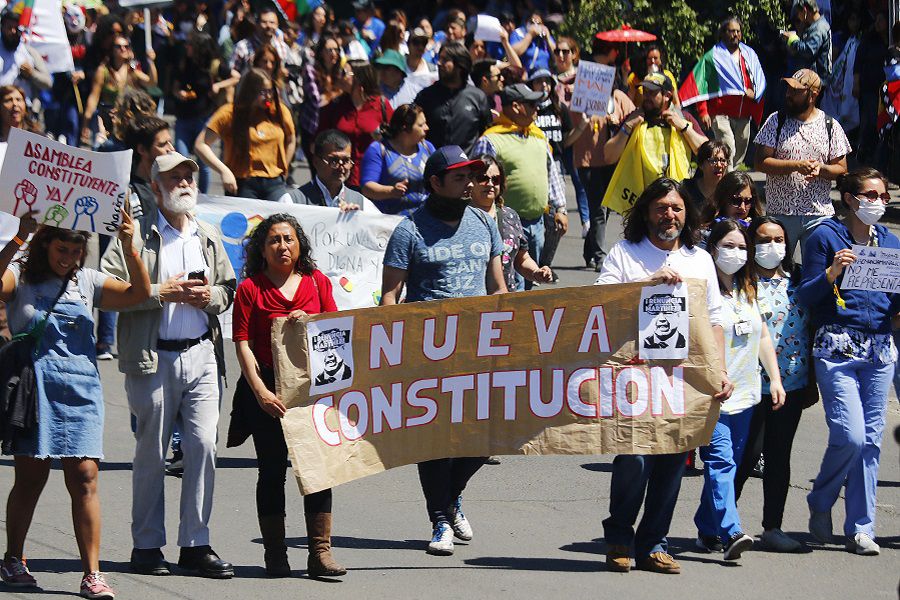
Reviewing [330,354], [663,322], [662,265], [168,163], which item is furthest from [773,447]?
[168,163]

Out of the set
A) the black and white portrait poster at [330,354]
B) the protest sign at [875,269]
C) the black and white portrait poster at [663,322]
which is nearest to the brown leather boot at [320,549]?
the black and white portrait poster at [330,354]

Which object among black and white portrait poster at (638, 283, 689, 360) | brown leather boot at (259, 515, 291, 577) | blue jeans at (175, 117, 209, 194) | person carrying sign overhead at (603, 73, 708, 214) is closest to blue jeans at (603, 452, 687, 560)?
black and white portrait poster at (638, 283, 689, 360)

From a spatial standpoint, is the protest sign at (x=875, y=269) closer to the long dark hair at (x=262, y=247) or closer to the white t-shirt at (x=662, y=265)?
the white t-shirt at (x=662, y=265)

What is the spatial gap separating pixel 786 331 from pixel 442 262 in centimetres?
184

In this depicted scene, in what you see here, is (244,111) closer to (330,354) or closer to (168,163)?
(168,163)

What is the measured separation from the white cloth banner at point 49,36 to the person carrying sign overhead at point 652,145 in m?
6.08

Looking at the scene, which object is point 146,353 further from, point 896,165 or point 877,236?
point 896,165

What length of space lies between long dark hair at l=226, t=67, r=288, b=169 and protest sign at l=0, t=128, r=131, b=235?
4.70 metres

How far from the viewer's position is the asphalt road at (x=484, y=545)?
6770mm

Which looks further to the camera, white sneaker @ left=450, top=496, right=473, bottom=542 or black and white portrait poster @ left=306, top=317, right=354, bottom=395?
white sneaker @ left=450, top=496, right=473, bottom=542

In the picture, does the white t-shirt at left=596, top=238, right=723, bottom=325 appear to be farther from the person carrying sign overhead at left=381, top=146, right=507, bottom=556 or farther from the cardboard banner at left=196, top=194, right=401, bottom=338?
the cardboard banner at left=196, top=194, right=401, bottom=338

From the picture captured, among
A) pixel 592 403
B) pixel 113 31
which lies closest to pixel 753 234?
pixel 592 403

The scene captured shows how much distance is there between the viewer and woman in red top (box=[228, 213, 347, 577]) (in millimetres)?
6832

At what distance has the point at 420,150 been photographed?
10.9 metres
